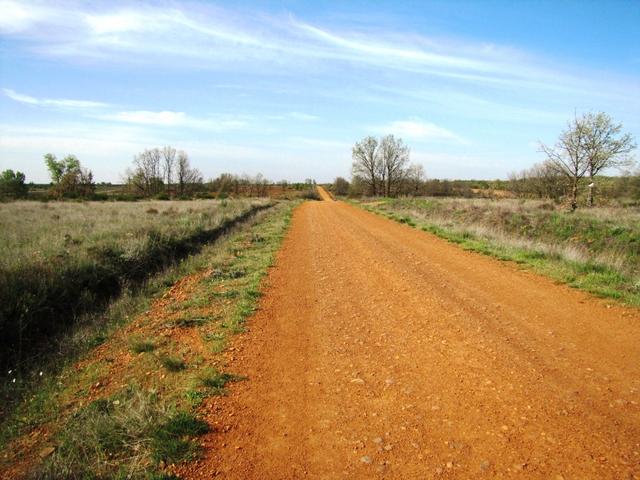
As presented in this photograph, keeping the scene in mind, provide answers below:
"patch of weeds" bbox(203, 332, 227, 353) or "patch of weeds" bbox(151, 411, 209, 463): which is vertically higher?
"patch of weeds" bbox(203, 332, 227, 353)

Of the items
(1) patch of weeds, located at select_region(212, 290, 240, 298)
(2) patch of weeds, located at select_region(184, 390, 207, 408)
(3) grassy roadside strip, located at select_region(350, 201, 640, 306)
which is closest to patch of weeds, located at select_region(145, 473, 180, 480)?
(2) patch of weeds, located at select_region(184, 390, 207, 408)

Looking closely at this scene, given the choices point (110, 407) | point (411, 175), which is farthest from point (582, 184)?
point (411, 175)

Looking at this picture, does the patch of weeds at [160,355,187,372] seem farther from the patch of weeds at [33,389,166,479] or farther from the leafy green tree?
the leafy green tree

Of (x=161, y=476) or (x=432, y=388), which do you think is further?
(x=432, y=388)

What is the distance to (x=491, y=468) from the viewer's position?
288cm

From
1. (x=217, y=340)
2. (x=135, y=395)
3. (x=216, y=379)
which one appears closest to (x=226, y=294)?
(x=217, y=340)

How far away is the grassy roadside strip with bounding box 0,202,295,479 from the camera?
3131mm

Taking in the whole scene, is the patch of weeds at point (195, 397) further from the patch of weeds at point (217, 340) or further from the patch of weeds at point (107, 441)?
the patch of weeds at point (217, 340)

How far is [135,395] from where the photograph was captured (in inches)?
159

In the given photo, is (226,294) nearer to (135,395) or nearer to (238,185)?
(135,395)

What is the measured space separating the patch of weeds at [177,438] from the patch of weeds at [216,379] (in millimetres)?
478

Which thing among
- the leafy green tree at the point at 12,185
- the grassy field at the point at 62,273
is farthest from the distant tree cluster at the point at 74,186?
the grassy field at the point at 62,273

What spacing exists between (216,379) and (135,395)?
826mm

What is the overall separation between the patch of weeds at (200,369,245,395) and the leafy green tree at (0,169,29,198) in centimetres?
5608
